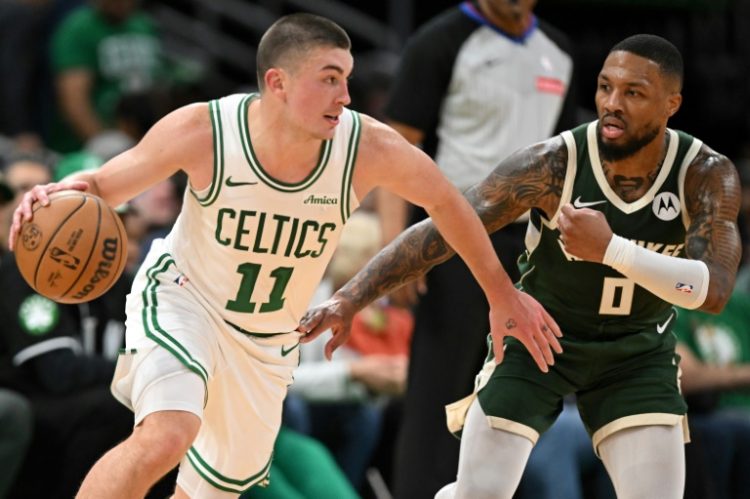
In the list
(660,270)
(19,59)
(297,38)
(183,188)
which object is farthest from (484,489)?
(19,59)

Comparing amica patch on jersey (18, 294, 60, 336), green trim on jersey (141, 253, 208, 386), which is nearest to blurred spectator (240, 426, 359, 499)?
amica patch on jersey (18, 294, 60, 336)

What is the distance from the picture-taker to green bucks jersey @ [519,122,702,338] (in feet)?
18.1

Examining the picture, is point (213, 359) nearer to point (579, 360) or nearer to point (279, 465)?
point (579, 360)

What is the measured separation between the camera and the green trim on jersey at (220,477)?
5.83 m

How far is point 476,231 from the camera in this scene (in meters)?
5.49

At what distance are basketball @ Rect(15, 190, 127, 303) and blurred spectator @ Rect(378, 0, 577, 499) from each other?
1.96m

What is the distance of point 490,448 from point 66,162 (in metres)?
4.64

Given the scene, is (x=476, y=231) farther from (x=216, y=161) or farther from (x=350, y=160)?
(x=216, y=161)

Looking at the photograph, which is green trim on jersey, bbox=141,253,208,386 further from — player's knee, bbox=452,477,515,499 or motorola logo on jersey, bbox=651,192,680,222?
motorola logo on jersey, bbox=651,192,680,222

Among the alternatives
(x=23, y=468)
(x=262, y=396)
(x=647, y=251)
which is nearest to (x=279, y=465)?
(x=23, y=468)

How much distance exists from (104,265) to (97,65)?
589 centimetres

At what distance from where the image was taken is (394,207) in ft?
24.2

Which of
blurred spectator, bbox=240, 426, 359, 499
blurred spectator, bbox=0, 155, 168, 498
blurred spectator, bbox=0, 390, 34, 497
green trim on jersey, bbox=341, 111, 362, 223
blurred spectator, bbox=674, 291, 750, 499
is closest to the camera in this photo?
green trim on jersey, bbox=341, 111, 362, 223

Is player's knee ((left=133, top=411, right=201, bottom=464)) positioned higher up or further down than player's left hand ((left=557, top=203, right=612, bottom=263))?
further down
